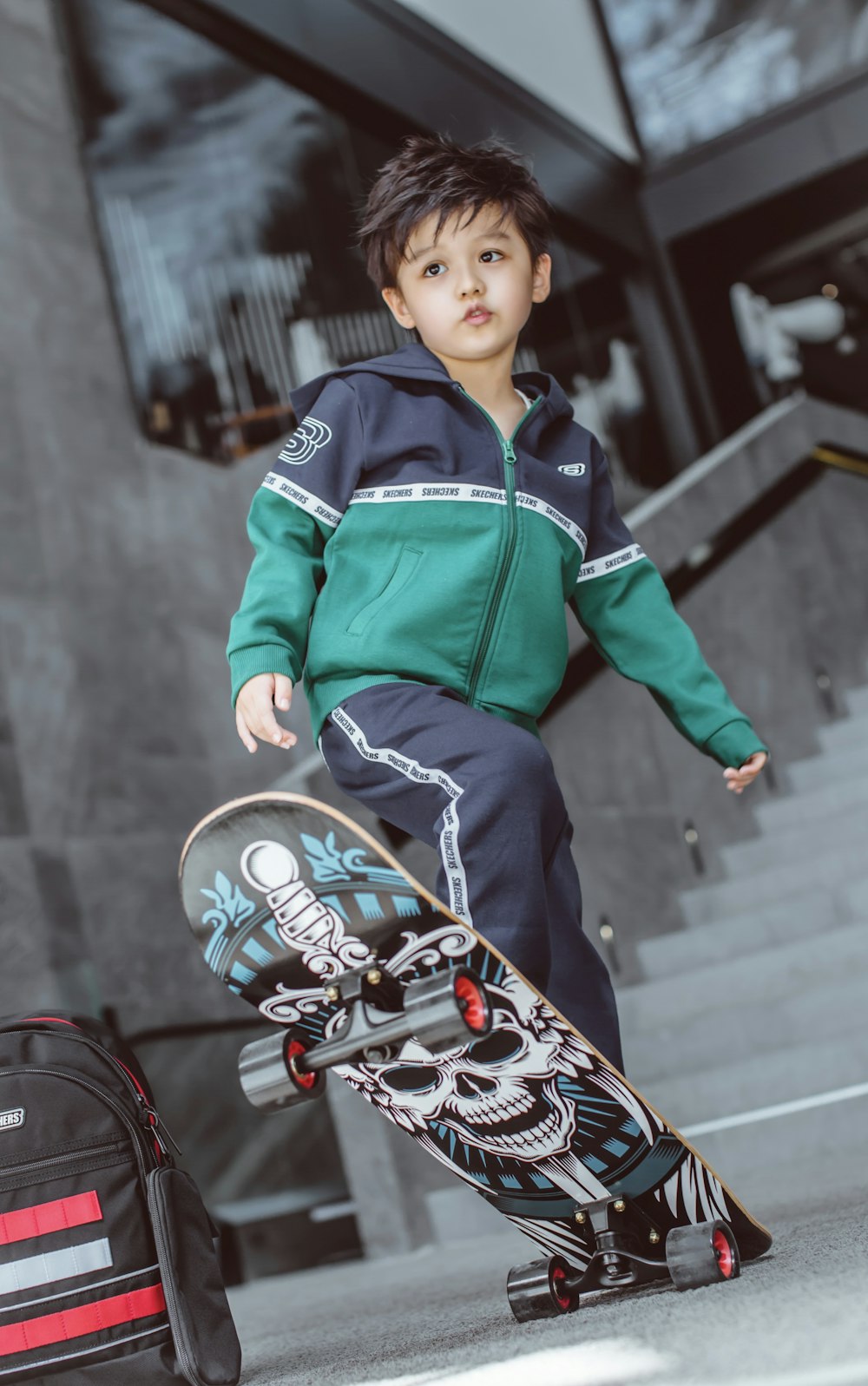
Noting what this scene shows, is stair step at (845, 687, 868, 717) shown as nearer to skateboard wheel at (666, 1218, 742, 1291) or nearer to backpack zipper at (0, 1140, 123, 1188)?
skateboard wheel at (666, 1218, 742, 1291)

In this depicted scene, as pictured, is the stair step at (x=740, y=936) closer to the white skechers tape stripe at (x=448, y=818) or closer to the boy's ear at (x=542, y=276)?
the boy's ear at (x=542, y=276)

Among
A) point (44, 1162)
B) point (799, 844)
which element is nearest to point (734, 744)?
point (44, 1162)

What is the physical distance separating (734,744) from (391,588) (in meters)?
0.46

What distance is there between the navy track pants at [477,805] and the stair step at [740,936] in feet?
6.47

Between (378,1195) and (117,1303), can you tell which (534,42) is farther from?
(117,1303)

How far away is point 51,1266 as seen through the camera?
51.0 inches

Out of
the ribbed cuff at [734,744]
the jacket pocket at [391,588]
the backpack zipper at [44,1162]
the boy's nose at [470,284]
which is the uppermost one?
the boy's nose at [470,284]

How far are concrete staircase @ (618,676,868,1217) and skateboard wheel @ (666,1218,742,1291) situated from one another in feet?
2.22

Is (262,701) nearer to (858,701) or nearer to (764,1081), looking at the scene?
(764,1081)

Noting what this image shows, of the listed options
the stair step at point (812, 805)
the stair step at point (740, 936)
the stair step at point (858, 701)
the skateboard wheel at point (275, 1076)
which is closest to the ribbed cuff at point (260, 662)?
the skateboard wheel at point (275, 1076)

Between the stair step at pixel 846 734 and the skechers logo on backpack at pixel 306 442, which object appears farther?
the stair step at pixel 846 734

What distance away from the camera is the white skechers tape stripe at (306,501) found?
1.44 meters

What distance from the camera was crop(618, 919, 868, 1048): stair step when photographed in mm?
2949

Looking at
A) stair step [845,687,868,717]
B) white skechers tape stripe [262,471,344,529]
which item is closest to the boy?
white skechers tape stripe [262,471,344,529]
